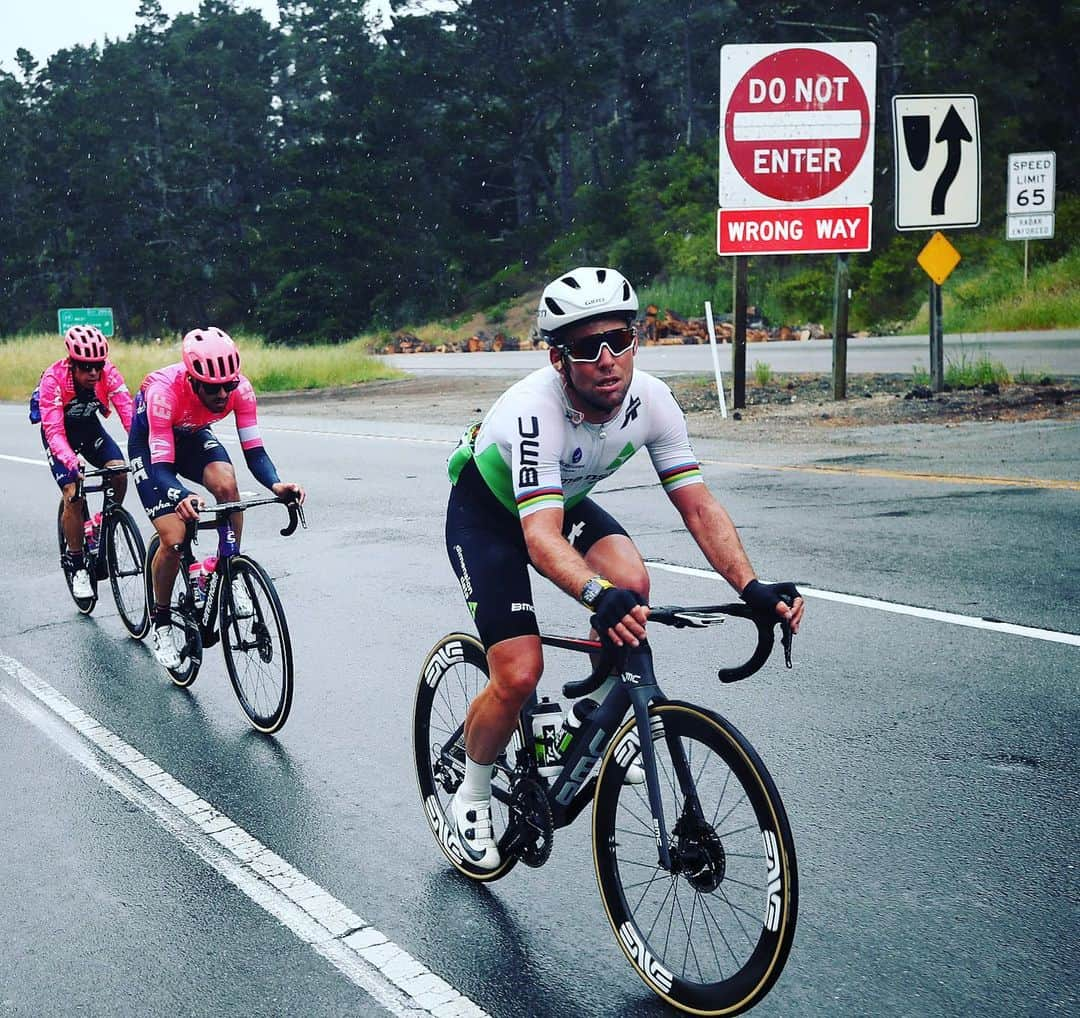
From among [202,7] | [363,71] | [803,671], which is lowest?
[803,671]

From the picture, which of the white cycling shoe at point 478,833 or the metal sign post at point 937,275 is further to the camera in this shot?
the metal sign post at point 937,275

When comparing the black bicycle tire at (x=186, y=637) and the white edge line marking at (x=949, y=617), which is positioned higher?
the black bicycle tire at (x=186, y=637)

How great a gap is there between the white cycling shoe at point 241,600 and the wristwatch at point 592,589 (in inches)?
127

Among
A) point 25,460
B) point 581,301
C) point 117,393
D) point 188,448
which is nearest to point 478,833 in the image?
point 581,301

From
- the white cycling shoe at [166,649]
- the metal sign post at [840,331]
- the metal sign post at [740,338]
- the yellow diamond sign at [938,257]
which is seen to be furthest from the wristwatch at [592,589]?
the metal sign post at [840,331]

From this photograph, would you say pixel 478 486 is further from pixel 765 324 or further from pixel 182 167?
pixel 182 167

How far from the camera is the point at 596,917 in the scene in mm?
4090

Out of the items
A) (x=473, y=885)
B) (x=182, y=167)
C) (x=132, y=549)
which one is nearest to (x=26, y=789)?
(x=473, y=885)

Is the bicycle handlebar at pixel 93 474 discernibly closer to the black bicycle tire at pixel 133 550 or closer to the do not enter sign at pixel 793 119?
the black bicycle tire at pixel 133 550

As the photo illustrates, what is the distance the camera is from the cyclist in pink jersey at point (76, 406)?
8.39 m

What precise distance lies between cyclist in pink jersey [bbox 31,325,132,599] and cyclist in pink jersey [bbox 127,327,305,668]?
1341 mm

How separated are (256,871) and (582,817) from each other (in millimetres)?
1207

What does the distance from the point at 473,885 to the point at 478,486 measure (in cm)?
130

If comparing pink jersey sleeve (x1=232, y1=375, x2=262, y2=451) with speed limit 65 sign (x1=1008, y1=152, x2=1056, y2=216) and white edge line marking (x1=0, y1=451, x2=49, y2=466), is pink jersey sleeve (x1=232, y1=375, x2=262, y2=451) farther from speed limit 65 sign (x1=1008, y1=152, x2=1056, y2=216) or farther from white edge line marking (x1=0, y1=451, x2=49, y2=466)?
speed limit 65 sign (x1=1008, y1=152, x2=1056, y2=216)
